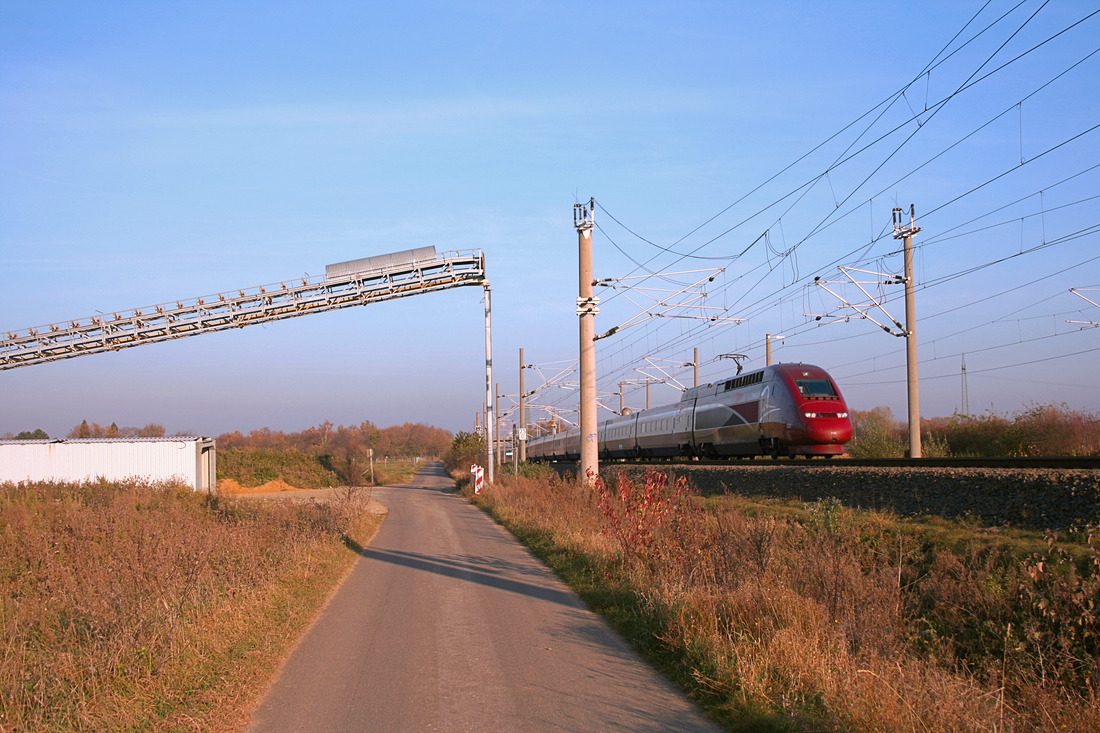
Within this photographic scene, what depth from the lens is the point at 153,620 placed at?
760cm

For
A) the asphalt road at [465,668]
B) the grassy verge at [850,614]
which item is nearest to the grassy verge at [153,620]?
the asphalt road at [465,668]

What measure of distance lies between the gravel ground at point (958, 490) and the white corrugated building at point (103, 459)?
25.4m

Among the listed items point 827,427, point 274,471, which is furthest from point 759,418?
point 274,471

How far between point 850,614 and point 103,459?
33941mm

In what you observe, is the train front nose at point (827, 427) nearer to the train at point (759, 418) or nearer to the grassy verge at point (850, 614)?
the train at point (759, 418)

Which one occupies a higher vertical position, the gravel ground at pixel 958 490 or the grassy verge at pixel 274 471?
the gravel ground at pixel 958 490

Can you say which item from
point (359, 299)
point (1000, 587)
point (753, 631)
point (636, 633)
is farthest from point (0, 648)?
point (359, 299)

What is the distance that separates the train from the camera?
78.7 feet

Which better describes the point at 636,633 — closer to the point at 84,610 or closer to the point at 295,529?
the point at 84,610

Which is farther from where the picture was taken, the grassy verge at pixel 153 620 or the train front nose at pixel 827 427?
the train front nose at pixel 827 427

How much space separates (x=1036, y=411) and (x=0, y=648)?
30.7 metres

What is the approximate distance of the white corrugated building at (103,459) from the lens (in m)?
32.7

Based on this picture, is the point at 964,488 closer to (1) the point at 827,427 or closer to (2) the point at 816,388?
(1) the point at 827,427

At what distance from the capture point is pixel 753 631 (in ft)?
24.4
